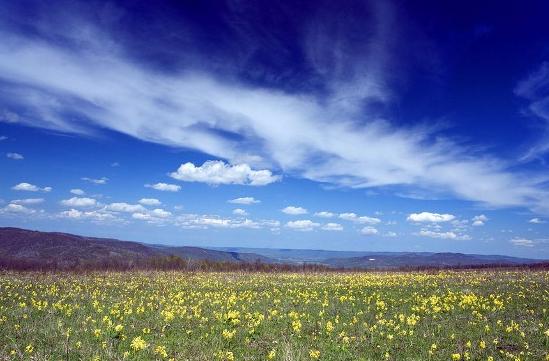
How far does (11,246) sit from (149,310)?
18765 centimetres

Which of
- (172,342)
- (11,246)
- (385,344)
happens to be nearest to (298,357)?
(385,344)

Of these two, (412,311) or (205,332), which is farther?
(412,311)

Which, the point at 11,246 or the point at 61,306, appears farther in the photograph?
the point at 11,246

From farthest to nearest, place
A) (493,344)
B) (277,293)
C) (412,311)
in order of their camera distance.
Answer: (277,293)
(412,311)
(493,344)

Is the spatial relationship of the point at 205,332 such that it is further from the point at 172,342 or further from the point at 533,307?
the point at 533,307

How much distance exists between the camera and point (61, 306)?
1906 centimetres

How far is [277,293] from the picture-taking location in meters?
26.2

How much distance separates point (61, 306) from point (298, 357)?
12.8 m

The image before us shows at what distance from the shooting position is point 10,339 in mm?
13227

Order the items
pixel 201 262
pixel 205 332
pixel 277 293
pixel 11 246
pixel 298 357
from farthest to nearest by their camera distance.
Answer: pixel 11 246
pixel 201 262
pixel 277 293
pixel 205 332
pixel 298 357

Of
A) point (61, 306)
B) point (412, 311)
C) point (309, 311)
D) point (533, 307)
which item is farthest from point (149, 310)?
point (533, 307)

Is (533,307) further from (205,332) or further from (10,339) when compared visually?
(10,339)

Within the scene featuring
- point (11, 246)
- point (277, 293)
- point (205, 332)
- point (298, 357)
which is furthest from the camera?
point (11, 246)

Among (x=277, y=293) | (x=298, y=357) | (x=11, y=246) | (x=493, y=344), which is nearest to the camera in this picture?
(x=298, y=357)
